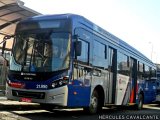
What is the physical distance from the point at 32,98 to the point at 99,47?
3.83m

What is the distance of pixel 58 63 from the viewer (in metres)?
11.6

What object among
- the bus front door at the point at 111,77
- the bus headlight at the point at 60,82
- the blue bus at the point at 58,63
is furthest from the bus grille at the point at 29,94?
the bus front door at the point at 111,77

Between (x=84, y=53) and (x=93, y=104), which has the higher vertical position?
(x=84, y=53)

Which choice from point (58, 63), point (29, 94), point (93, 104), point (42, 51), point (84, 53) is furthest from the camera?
point (93, 104)

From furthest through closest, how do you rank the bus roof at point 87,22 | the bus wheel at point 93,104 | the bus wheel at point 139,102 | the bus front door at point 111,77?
the bus wheel at point 139,102, the bus front door at point 111,77, the bus wheel at point 93,104, the bus roof at point 87,22

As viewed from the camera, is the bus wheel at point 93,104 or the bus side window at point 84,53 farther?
the bus wheel at point 93,104

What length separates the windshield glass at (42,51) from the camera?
1165cm

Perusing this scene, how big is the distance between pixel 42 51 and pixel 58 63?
76cm

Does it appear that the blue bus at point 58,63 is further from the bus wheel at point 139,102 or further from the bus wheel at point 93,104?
the bus wheel at point 139,102

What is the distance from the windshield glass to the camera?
11648 millimetres

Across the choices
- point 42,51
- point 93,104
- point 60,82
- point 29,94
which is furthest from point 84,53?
point 29,94

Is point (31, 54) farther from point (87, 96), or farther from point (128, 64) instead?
point (128, 64)

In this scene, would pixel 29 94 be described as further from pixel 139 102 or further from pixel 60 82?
pixel 139 102

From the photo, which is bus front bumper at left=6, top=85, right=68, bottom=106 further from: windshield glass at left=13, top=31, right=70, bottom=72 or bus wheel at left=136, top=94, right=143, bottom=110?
bus wheel at left=136, top=94, right=143, bottom=110
